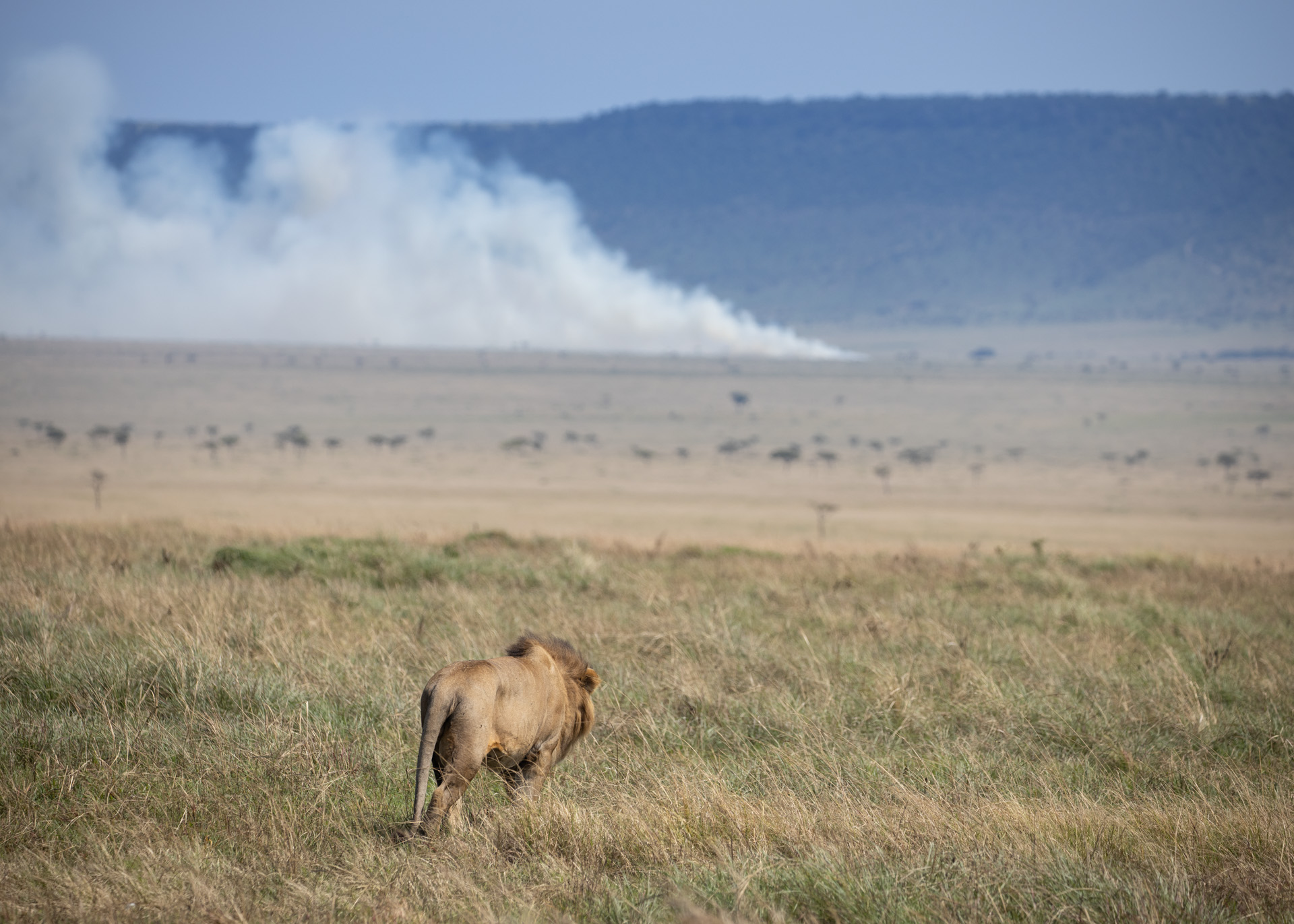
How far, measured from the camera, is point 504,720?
15.6ft

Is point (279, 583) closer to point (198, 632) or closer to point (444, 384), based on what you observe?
point (198, 632)

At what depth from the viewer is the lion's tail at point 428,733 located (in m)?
4.52

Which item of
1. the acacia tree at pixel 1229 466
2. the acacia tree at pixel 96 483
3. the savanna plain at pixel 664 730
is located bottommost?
the acacia tree at pixel 96 483

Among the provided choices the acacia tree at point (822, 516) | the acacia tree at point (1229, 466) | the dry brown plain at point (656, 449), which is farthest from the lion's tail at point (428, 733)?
Result: the acacia tree at point (1229, 466)

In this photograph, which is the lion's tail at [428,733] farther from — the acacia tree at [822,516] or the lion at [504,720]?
the acacia tree at [822,516]

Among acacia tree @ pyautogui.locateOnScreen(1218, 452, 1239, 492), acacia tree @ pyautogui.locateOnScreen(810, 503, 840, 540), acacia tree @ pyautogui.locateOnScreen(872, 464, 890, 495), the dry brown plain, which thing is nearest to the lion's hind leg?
the dry brown plain

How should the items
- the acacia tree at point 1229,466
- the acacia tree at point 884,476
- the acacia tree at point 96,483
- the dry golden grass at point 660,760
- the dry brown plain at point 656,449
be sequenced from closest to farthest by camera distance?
the dry golden grass at point 660,760 < the acacia tree at point 96,483 < the dry brown plain at point 656,449 < the acacia tree at point 884,476 < the acacia tree at point 1229,466

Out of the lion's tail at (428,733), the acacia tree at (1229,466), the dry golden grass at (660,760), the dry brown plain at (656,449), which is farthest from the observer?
the acacia tree at (1229,466)

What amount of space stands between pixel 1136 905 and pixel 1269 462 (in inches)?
2261

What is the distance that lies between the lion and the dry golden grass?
207mm

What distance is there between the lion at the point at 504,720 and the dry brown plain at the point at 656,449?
1422 cm

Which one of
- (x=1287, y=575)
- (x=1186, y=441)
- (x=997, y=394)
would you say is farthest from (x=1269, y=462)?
(x=1287, y=575)

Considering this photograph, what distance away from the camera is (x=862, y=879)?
14.6 feet

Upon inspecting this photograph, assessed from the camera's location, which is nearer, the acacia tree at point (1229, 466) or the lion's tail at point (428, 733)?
the lion's tail at point (428, 733)
